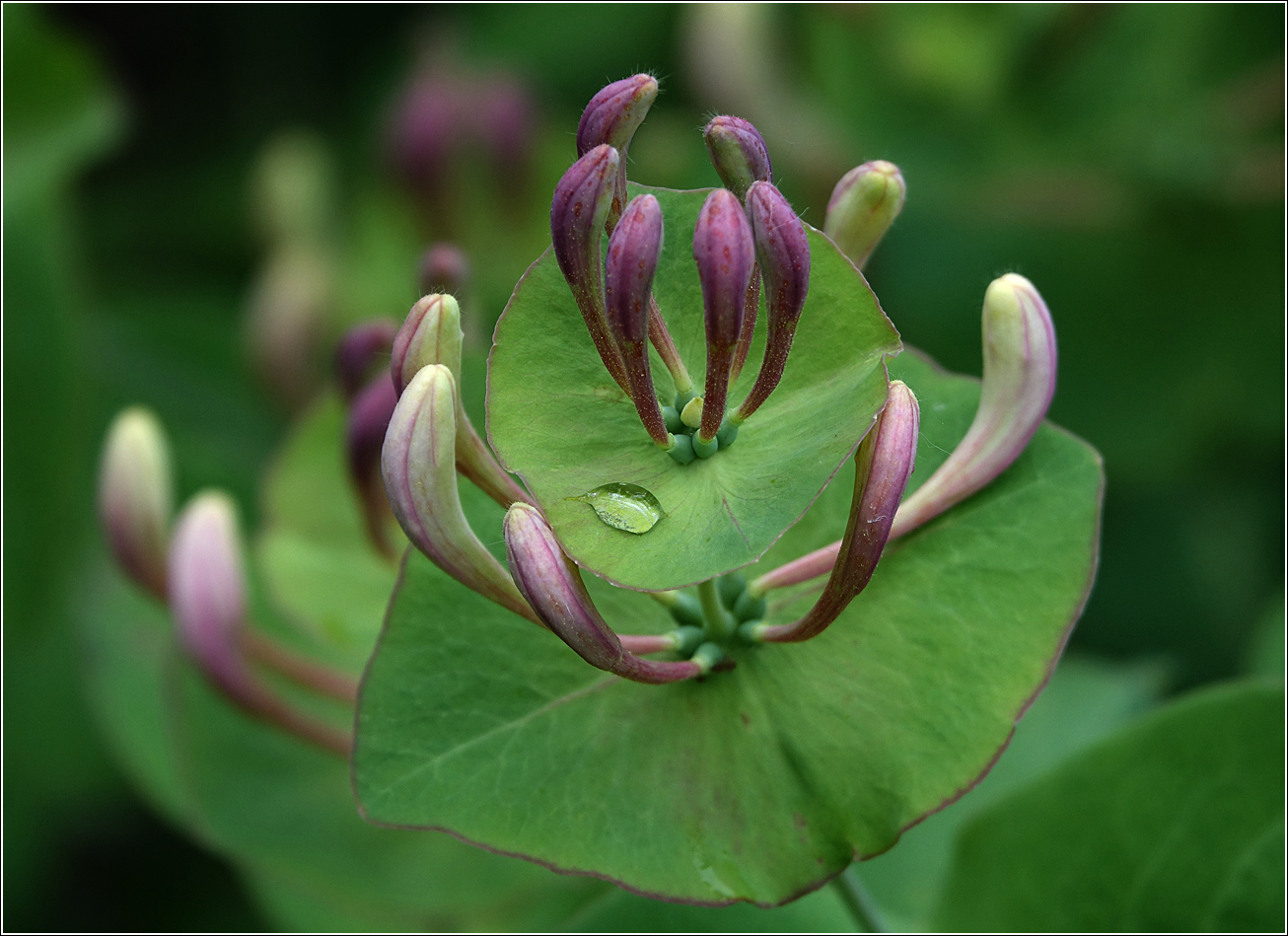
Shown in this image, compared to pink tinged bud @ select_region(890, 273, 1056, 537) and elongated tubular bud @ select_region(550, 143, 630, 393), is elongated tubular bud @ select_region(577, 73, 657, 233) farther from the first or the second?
pink tinged bud @ select_region(890, 273, 1056, 537)

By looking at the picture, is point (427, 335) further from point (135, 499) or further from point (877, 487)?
point (135, 499)

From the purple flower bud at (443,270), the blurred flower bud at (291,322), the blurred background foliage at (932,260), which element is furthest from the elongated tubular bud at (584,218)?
the blurred flower bud at (291,322)

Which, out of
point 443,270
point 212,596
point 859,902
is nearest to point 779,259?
point 443,270

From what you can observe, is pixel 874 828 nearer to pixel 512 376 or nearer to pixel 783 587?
pixel 783 587

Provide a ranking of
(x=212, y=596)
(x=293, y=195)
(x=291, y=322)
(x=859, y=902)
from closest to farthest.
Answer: (x=859, y=902) < (x=212, y=596) < (x=291, y=322) < (x=293, y=195)

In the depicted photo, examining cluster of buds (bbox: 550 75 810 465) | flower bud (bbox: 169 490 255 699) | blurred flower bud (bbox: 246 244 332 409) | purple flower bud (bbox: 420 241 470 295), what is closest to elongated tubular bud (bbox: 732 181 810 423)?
cluster of buds (bbox: 550 75 810 465)

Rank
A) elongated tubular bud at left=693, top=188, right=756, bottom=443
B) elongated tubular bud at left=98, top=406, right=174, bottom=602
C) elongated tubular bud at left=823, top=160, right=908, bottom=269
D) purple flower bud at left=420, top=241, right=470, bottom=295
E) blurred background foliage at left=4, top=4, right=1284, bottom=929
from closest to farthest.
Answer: elongated tubular bud at left=693, top=188, right=756, bottom=443 → elongated tubular bud at left=823, top=160, right=908, bottom=269 → purple flower bud at left=420, top=241, right=470, bottom=295 → elongated tubular bud at left=98, top=406, right=174, bottom=602 → blurred background foliage at left=4, top=4, right=1284, bottom=929

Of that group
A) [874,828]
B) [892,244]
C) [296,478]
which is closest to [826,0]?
[892,244]
